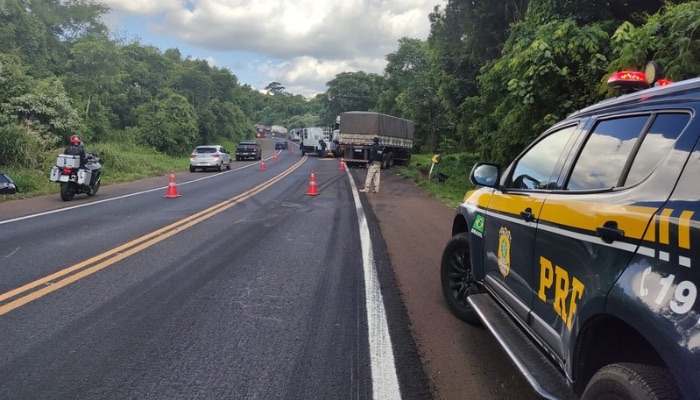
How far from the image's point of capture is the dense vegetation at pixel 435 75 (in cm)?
959

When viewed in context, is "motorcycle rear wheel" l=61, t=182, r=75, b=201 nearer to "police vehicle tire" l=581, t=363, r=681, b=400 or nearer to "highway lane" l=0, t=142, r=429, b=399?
"highway lane" l=0, t=142, r=429, b=399

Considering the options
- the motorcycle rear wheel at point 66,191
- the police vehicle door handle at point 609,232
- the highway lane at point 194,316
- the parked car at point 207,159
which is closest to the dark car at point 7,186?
the motorcycle rear wheel at point 66,191

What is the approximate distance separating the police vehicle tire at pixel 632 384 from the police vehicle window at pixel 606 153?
2.97ft

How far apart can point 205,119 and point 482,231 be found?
5013cm

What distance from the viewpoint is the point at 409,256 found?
7.36 m

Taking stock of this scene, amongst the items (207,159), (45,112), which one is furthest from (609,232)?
(207,159)

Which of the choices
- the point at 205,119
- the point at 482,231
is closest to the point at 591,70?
the point at 482,231

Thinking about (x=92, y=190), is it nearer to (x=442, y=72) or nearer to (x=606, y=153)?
(x=442, y=72)

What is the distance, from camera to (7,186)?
13805mm

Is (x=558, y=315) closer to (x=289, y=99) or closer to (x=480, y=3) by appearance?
(x=480, y=3)

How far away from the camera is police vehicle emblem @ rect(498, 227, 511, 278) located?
3.56 meters

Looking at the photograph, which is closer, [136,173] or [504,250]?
[504,250]

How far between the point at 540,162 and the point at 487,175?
2.11ft

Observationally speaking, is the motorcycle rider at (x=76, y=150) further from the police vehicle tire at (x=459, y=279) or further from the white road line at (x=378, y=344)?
the police vehicle tire at (x=459, y=279)
